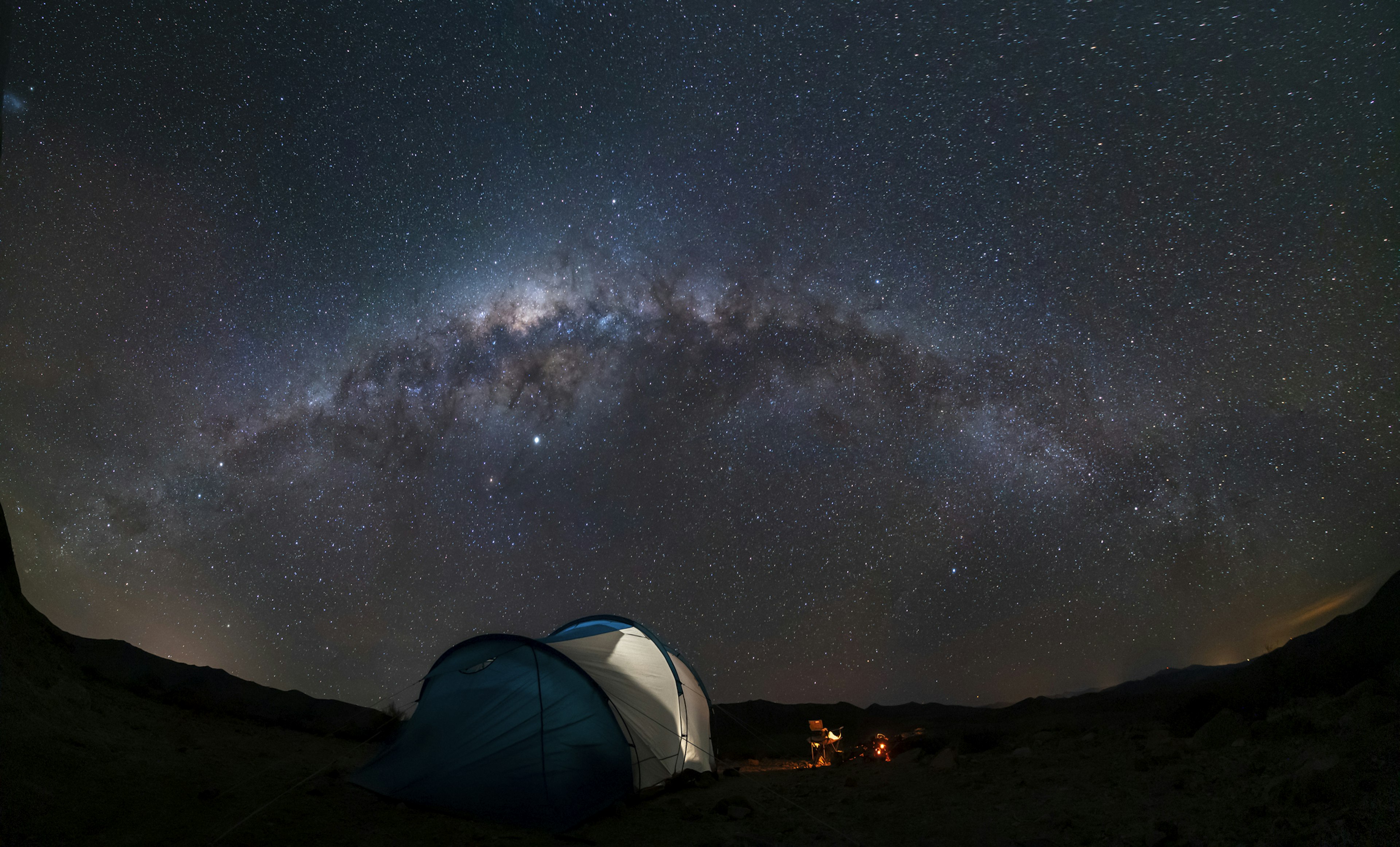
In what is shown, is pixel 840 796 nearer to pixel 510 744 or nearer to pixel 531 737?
pixel 531 737

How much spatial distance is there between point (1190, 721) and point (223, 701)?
17962 mm

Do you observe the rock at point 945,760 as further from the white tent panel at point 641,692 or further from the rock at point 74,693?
the rock at point 74,693

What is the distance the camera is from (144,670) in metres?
12.6

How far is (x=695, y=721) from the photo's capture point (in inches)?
403

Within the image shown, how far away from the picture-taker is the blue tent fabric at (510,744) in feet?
22.7

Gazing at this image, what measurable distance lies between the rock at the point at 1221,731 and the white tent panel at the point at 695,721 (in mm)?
6648

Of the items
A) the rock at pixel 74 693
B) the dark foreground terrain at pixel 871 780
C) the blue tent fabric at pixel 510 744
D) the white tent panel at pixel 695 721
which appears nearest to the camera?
the dark foreground terrain at pixel 871 780

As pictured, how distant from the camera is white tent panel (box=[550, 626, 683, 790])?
8.31 meters

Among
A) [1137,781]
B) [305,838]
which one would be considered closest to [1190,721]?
[1137,781]

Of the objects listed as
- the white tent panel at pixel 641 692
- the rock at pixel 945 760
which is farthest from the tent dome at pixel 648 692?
the rock at pixel 945 760

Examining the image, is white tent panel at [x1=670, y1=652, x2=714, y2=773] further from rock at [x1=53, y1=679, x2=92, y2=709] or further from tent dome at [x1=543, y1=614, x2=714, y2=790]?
rock at [x1=53, y1=679, x2=92, y2=709]

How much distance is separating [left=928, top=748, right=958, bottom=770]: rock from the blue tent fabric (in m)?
4.51

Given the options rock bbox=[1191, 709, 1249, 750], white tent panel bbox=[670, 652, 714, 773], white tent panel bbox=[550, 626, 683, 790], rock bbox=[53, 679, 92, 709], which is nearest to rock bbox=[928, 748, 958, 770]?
rock bbox=[1191, 709, 1249, 750]

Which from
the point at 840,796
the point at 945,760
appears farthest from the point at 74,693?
the point at 945,760
